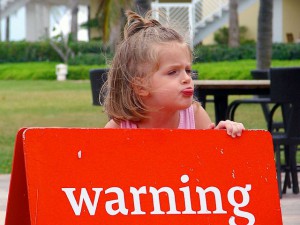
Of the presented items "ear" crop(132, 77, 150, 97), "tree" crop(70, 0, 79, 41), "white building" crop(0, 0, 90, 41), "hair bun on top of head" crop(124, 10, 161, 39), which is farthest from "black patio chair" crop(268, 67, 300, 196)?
"white building" crop(0, 0, 90, 41)

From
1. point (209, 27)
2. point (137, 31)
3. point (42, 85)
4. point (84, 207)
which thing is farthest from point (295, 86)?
point (209, 27)

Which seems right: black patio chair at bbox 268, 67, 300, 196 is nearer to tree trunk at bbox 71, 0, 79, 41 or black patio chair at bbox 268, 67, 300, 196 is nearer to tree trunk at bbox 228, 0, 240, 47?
tree trunk at bbox 228, 0, 240, 47

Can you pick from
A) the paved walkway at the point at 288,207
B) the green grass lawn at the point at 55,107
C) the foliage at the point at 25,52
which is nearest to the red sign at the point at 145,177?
the paved walkway at the point at 288,207

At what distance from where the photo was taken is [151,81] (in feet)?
14.2

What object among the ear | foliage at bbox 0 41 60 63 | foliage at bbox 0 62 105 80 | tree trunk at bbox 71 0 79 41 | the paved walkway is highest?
tree trunk at bbox 71 0 79 41

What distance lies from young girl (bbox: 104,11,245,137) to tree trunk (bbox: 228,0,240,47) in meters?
36.1

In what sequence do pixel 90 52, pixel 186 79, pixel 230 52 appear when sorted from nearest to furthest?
pixel 186 79, pixel 230 52, pixel 90 52

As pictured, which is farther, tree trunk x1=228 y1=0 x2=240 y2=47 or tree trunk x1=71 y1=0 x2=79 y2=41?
tree trunk x1=71 y1=0 x2=79 y2=41

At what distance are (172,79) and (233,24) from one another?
37916mm

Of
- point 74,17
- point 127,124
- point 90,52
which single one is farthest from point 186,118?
point 74,17

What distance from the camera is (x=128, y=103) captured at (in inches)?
175

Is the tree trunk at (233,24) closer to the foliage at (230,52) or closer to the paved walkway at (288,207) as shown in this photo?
the foliage at (230,52)

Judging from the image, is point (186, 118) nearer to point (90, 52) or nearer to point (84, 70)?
point (84, 70)

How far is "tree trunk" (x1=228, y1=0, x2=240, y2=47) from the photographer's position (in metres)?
40.5
